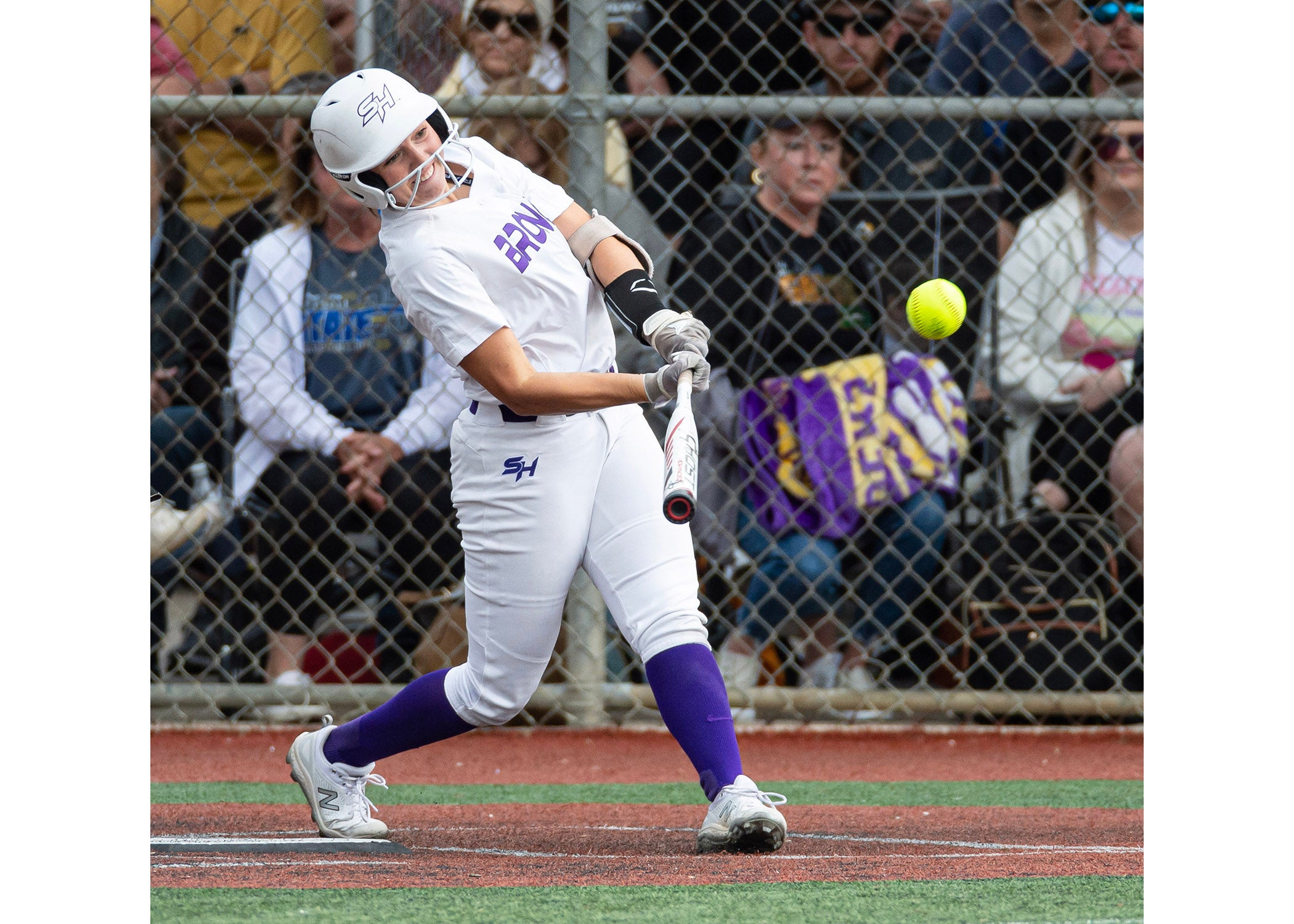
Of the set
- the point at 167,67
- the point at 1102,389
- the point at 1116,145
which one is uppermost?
the point at 167,67

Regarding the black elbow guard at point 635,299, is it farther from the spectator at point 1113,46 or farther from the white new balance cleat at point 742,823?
the spectator at point 1113,46

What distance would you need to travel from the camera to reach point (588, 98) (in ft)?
15.5

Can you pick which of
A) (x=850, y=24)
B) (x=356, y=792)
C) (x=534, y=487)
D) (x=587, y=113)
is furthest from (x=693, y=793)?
(x=850, y=24)

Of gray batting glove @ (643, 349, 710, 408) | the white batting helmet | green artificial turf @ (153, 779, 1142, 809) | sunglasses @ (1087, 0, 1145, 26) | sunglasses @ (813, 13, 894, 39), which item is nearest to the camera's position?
gray batting glove @ (643, 349, 710, 408)

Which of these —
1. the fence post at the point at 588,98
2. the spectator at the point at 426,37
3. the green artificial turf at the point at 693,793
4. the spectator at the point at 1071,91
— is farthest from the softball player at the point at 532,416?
the spectator at the point at 1071,91

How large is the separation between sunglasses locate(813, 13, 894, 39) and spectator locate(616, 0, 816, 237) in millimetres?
91

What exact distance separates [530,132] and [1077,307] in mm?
1815

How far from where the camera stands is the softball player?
114 inches

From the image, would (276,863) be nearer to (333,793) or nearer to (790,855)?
(333,793)

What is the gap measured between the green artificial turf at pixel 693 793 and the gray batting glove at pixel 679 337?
1.42 m

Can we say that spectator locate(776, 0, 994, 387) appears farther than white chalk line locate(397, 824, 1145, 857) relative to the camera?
Yes

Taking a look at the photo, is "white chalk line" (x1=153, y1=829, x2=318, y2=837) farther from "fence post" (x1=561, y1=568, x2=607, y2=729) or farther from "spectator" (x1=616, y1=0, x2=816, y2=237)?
"spectator" (x1=616, y1=0, x2=816, y2=237)

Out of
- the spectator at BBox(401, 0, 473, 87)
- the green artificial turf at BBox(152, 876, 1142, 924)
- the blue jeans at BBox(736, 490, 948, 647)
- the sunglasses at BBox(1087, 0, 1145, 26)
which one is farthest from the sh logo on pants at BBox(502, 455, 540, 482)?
the sunglasses at BBox(1087, 0, 1145, 26)

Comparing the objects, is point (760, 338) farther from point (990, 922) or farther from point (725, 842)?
point (990, 922)
